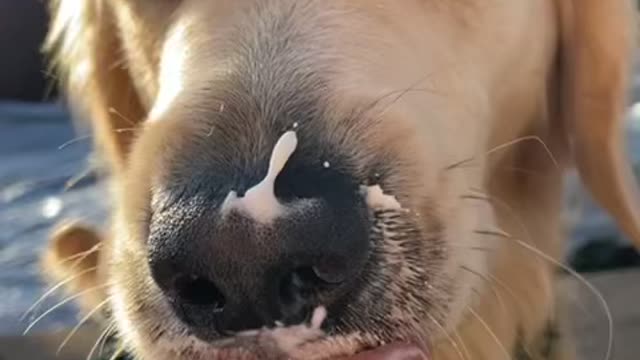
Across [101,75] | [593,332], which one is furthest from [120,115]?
[593,332]

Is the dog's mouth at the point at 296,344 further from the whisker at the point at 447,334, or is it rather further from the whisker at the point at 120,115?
the whisker at the point at 120,115

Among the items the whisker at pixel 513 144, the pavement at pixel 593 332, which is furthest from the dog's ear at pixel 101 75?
the whisker at pixel 513 144

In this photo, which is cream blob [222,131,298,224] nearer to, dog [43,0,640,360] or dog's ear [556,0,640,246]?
dog [43,0,640,360]

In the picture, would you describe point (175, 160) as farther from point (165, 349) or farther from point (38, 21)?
point (38, 21)

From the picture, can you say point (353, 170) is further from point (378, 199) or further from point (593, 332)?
point (593, 332)

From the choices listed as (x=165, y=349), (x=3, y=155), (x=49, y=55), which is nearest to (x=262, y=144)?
(x=165, y=349)

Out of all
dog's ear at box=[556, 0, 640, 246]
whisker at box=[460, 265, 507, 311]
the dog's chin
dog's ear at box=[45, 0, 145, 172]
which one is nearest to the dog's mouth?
the dog's chin
